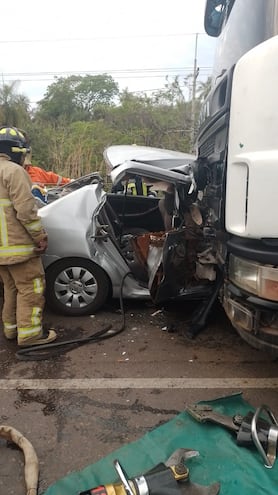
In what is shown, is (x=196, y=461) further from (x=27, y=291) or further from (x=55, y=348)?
(x=27, y=291)

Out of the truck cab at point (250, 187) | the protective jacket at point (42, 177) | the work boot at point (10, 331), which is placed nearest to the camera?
the truck cab at point (250, 187)

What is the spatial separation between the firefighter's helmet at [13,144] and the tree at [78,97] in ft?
75.0

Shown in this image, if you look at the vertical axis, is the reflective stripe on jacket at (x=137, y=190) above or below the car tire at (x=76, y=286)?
above

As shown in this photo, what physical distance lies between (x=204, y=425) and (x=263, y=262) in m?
0.99

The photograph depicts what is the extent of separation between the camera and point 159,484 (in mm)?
1840

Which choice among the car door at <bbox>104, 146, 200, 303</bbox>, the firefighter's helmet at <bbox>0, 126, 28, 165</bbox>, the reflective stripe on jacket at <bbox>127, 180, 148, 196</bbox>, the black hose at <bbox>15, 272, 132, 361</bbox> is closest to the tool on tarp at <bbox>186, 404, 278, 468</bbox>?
the car door at <bbox>104, 146, 200, 303</bbox>

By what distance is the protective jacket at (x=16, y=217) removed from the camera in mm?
3279

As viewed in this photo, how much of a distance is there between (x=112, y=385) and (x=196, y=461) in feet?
3.22

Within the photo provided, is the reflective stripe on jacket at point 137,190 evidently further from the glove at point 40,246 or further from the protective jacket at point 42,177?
the glove at point 40,246

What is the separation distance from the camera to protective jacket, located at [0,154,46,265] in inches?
129

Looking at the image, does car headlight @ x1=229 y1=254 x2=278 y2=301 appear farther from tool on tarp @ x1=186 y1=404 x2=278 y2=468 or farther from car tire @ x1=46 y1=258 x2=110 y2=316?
car tire @ x1=46 y1=258 x2=110 y2=316

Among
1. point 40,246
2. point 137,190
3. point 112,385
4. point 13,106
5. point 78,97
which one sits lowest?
point 112,385

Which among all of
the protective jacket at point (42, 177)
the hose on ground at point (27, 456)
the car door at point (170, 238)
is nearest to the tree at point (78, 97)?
the protective jacket at point (42, 177)

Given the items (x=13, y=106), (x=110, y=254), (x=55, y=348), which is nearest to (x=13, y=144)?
(x=110, y=254)
